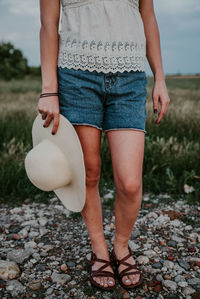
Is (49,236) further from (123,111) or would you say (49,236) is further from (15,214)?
(123,111)

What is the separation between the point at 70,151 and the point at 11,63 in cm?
2354

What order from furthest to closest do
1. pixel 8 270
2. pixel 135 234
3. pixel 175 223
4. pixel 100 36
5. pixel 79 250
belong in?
pixel 175 223, pixel 135 234, pixel 79 250, pixel 8 270, pixel 100 36

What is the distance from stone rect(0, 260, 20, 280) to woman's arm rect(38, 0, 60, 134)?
1.15m

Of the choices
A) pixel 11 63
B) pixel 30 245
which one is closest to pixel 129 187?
pixel 30 245

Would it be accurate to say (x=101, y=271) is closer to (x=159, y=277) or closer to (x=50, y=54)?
(x=159, y=277)

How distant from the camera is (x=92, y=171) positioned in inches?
88.4

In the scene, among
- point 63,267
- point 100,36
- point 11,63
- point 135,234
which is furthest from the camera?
point 11,63

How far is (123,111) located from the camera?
2.07 metres

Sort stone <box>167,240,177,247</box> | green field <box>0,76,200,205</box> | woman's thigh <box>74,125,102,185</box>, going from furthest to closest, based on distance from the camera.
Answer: green field <box>0,76,200,205</box> → stone <box>167,240,177,247</box> → woman's thigh <box>74,125,102,185</box>

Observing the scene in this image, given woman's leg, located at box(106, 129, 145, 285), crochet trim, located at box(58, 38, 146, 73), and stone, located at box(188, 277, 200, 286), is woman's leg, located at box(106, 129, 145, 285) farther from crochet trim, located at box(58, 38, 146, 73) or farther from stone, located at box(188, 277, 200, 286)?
stone, located at box(188, 277, 200, 286)

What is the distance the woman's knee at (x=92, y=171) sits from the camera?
221 cm

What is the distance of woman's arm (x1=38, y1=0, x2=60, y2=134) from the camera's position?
206 cm

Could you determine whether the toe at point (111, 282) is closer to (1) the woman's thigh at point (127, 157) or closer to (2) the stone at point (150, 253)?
(2) the stone at point (150, 253)

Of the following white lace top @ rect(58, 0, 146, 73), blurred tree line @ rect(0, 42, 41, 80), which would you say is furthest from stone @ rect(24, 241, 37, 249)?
blurred tree line @ rect(0, 42, 41, 80)
